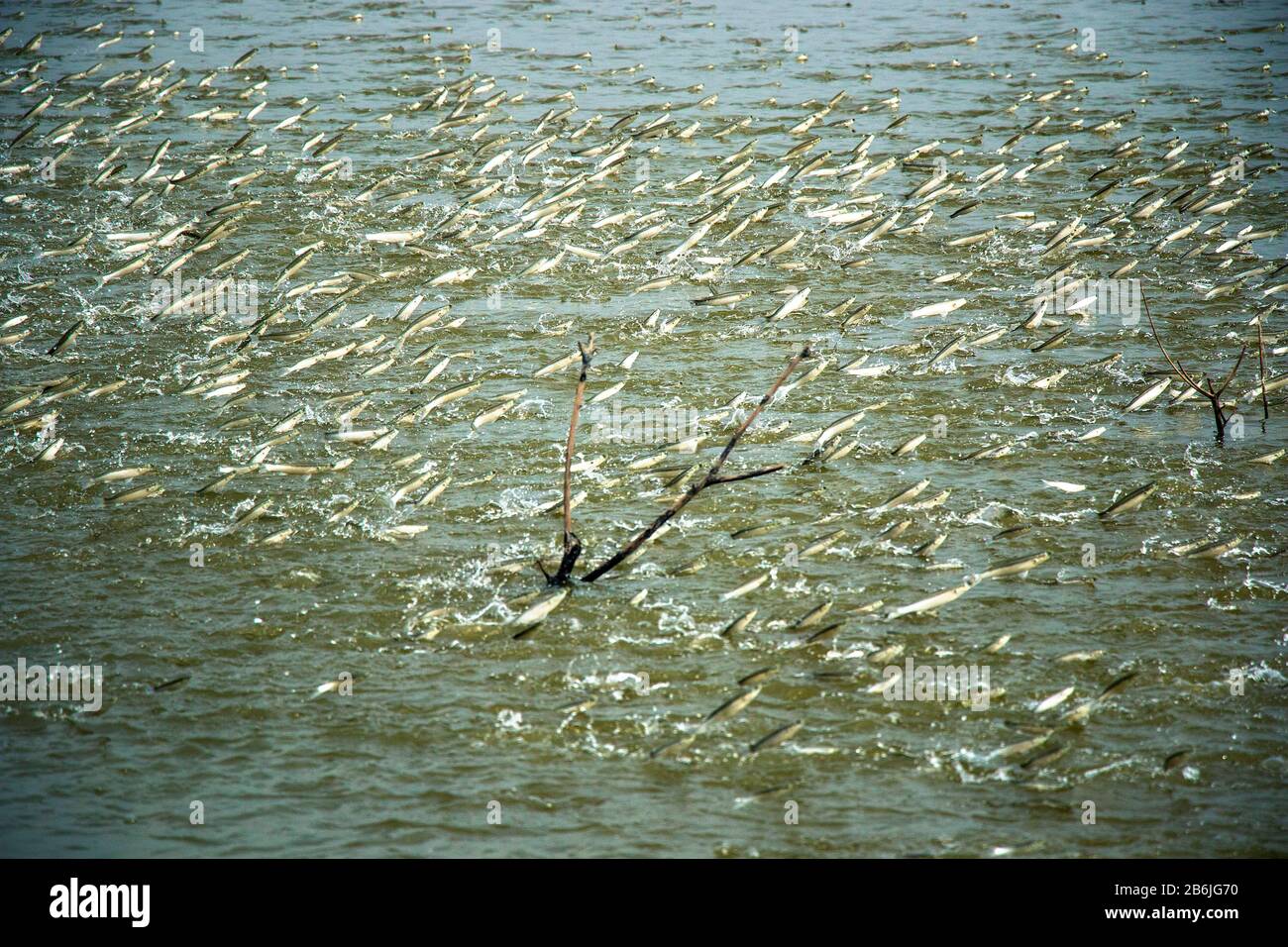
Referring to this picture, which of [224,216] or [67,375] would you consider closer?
[67,375]

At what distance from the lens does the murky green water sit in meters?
5.14

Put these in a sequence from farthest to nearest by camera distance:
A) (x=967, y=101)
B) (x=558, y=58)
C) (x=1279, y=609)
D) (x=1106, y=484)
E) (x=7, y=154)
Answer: (x=558, y=58) → (x=967, y=101) → (x=7, y=154) → (x=1106, y=484) → (x=1279, y=609)

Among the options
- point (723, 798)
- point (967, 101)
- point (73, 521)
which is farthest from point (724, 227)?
point (723, 798)

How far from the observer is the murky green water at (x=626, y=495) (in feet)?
16.9

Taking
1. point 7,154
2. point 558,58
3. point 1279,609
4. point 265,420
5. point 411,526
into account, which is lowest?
point 1279,609

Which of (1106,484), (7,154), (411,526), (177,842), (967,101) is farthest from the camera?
(967,101)

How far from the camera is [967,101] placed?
16.3 metres

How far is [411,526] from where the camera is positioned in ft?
23.7

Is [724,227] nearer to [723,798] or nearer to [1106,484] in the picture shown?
[1106,484]

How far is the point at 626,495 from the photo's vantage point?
7.68 m

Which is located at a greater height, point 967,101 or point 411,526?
point 967,101

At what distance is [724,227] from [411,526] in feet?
19.8

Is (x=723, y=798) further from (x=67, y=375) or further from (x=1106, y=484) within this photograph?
(x=67, y=375)

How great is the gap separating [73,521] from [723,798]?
14.8 feet
